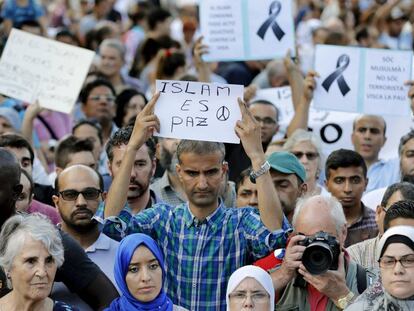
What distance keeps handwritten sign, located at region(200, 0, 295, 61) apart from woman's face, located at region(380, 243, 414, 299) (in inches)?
196

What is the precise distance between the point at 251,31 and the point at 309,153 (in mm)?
1842

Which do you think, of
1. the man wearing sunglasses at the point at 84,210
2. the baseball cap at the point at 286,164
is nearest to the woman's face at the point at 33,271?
the man wearing sunglasses at the point at 84,210

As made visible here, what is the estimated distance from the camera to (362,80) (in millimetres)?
10500

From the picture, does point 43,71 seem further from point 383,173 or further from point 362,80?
point 383,173

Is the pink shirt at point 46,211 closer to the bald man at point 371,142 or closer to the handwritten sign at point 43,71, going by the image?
the handwritten sign at point 43,71

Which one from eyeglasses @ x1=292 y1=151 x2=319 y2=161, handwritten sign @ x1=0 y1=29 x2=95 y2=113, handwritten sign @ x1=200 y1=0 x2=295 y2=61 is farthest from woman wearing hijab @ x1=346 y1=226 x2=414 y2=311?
handwritten sign @ x1=200 y1=0 x2=295 y2=61

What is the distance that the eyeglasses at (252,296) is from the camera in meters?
6.41

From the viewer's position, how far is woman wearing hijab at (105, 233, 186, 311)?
21.2 ft

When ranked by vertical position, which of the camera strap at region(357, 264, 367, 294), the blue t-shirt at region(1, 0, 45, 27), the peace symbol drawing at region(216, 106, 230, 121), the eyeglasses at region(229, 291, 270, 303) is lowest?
the eyeglasses at region(229, 291, 270, 303)

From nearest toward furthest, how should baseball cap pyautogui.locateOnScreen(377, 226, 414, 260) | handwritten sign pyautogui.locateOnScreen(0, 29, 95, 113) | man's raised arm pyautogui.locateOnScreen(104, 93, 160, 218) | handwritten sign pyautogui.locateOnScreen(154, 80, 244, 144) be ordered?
baseball cap pyautogui.locateOnScreen(377, 226, 414, 260)
man's raised arm pyautogui.locateOnScreen(104, 93, 160, 218)
handwritten sign pyautogui.locateOnScreen(154, 80, 244, 144)
handwritten sign pyautogui.locateOnScreen(0, 29, 95, 113)

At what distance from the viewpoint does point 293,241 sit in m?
6.64

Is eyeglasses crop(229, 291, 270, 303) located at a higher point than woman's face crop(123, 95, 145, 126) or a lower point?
lower

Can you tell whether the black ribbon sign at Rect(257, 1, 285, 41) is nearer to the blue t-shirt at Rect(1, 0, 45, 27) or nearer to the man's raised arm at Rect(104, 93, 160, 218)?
the man's raised arm at Rect(104, 93, 160, 218)

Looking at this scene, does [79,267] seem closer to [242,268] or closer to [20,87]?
[242,268]
